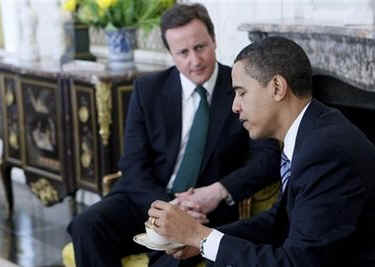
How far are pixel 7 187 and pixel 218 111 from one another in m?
2.60

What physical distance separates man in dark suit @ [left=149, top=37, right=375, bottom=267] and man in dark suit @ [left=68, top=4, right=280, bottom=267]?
0.77 metres

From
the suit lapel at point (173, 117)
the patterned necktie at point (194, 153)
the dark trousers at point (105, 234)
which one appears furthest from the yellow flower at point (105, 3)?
the dark trousers at point (105, 234)

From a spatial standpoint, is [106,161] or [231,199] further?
[106,161]

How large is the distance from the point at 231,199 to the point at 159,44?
2144 mm

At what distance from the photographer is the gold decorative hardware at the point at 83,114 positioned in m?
4.30

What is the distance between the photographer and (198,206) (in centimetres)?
293

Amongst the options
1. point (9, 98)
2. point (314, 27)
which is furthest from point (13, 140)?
point (314, 27)

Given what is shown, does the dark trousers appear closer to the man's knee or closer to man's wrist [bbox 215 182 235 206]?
the man's knee

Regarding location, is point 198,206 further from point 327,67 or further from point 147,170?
point 327,67

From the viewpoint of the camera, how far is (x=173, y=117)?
126 inches

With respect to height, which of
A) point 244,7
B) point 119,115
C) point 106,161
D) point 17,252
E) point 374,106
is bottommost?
point 17,252

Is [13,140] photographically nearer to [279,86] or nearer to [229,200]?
[229,200]

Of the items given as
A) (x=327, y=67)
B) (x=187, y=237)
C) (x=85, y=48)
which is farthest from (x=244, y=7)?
(x=187, y=237)

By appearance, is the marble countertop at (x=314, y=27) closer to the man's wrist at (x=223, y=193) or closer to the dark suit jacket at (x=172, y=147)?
the dark suit jacket at (x=172, y=147)
